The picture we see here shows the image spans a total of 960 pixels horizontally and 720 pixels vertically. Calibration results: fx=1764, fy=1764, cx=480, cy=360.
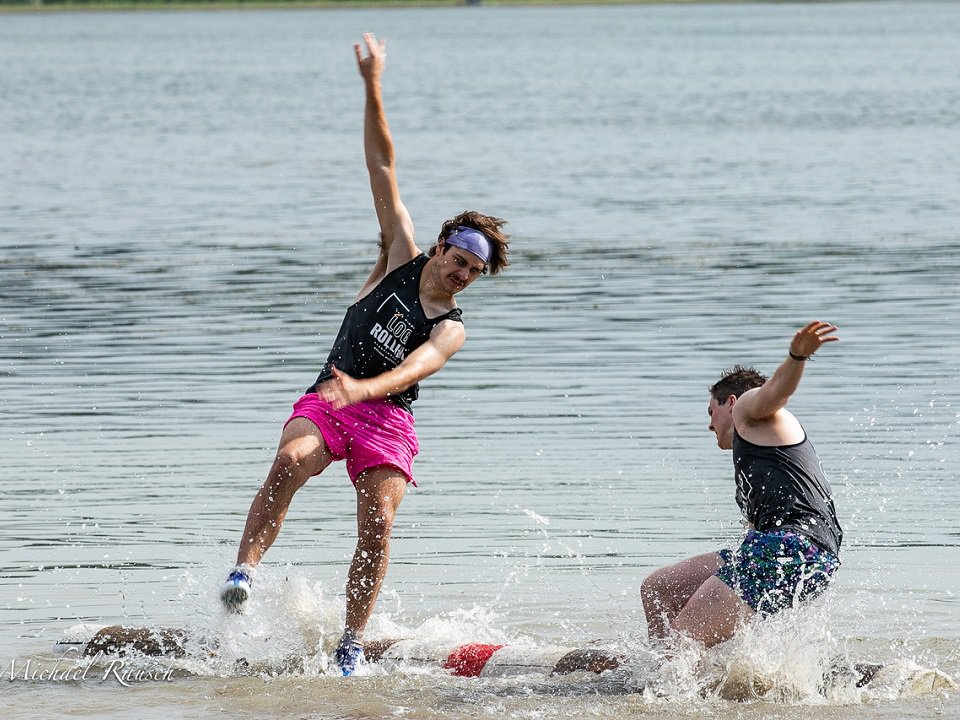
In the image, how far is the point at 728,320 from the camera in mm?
17391

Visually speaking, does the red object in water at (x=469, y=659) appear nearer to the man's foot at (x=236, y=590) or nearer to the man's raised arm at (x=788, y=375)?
the man's foot at (x=236, y=590)

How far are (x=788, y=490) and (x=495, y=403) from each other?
622 centimetres

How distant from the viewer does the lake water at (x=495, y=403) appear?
8414mm

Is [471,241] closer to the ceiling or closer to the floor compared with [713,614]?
closer to the ceiling

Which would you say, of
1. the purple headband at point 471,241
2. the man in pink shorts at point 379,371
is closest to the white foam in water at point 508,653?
the man in pink shorts at point 379,371

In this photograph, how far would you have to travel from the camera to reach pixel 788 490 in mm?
7664

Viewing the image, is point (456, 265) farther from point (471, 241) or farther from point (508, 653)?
point (508, 653)

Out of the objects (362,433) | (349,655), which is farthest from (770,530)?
(349,655)

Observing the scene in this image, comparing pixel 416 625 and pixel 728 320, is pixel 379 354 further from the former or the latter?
pixel 728 320

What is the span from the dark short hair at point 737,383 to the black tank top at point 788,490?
254 millimetres

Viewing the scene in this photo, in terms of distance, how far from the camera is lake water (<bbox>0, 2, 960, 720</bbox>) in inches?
331

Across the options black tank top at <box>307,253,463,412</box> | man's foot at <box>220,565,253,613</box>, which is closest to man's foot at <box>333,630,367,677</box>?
man's foot at <box>220,565,253,613</box>

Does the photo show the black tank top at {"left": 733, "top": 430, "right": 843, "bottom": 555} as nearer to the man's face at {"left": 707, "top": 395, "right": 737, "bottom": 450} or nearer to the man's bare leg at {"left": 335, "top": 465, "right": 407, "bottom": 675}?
the man's face at {"left": 707, "top": 395, "right": 737, "bottom": 450}

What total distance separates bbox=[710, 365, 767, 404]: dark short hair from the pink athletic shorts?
4.83 ft
